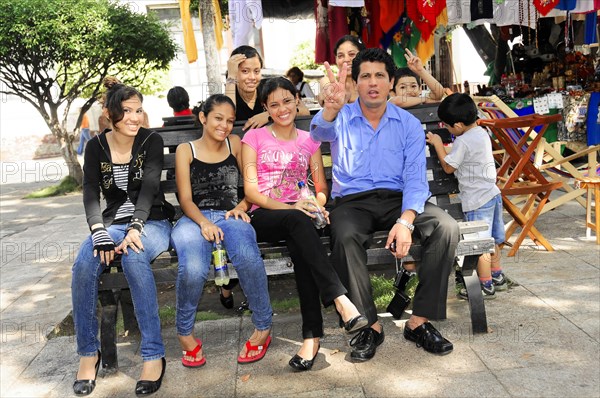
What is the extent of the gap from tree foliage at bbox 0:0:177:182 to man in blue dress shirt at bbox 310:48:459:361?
8.81 meters

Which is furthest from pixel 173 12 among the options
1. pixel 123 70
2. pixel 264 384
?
pixel 264 384

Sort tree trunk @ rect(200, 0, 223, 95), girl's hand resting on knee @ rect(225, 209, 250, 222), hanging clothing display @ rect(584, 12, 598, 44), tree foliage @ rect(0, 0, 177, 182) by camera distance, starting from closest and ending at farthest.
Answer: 1. girl's hand resting on knee @ rect(225, 209, 250, 222)
2. hanging clothing display @ rect(584, 12, 598, 44)
3. tree trunk @ rect(200, 0, 223, 95)
4. tree foliage @ rect(0, 0, 177, 182)

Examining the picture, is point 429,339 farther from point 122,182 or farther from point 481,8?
point 481,8

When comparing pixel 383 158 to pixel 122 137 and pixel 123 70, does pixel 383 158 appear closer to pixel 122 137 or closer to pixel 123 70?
pixel 122 137

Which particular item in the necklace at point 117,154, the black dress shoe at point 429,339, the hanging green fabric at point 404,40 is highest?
the hanging green fabric at point 404,40

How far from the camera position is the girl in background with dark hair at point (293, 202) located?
3504mm

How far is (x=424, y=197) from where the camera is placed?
12.5 ft

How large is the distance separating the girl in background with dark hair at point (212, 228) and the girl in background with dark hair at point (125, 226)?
160 mm

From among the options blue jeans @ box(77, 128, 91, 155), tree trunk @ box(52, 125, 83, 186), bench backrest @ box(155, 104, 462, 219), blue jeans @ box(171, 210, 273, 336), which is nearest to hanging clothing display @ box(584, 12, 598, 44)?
bench backrest @ box(155, 104, 462, 219)

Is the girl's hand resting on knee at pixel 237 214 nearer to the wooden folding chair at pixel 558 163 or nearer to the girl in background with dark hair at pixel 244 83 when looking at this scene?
the girl in background with dark hair at pixel 244 83

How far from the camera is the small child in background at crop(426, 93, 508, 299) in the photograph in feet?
14.4

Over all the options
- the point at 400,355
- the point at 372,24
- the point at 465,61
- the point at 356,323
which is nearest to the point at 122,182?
the point at 356,323

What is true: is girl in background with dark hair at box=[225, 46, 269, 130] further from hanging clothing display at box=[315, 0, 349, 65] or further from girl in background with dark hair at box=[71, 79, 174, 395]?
hanging clothing display at box=[315, 0, 349, 65]

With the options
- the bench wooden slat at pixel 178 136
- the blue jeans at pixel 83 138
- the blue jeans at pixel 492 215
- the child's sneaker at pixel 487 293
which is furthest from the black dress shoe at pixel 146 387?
the blue jeans at pixel 83 138
